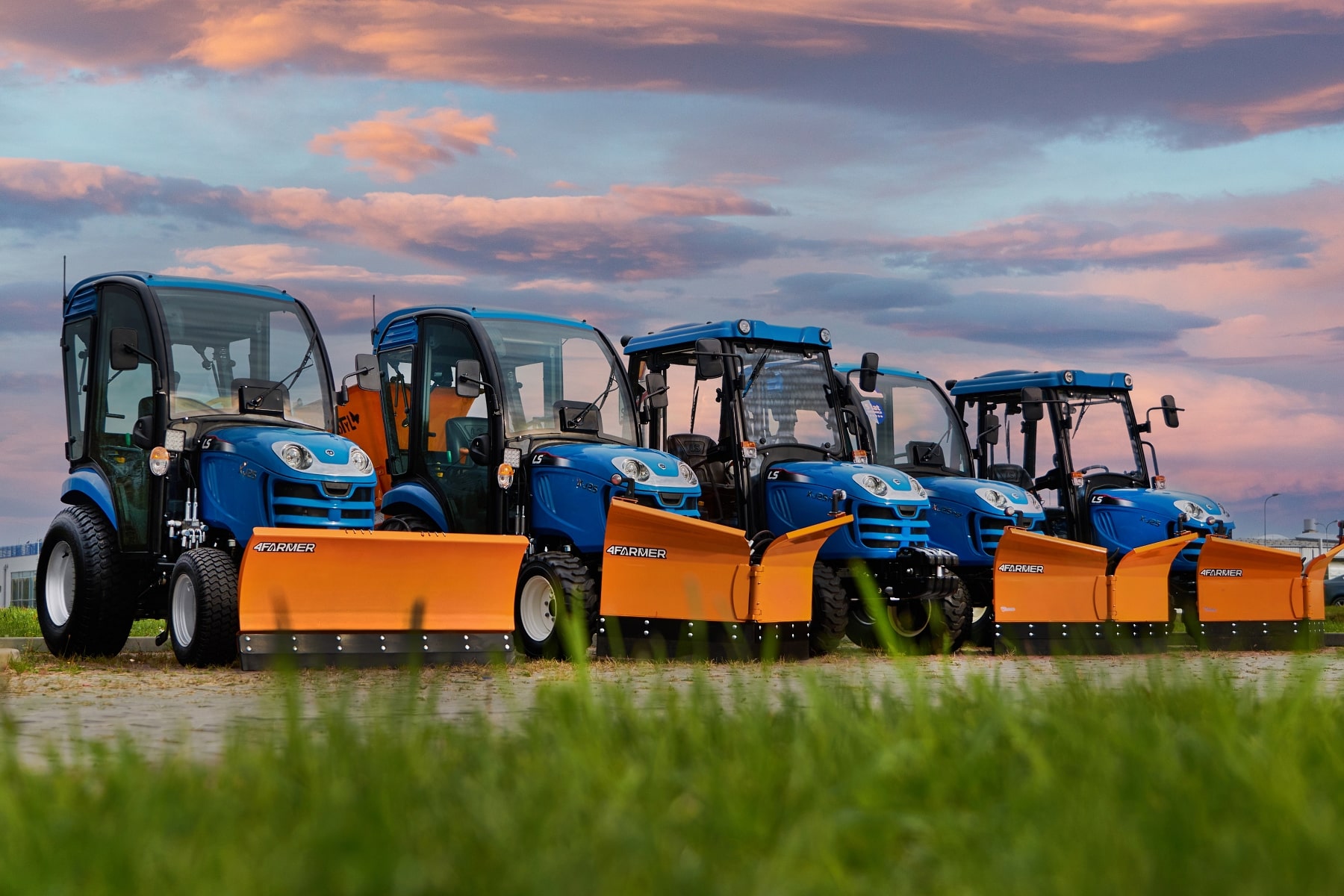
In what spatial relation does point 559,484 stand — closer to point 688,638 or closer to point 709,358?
point 688,638

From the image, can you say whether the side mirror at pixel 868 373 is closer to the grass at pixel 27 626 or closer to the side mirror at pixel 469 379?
the side mirror at pixel 469 379

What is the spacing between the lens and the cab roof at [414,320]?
1408cm

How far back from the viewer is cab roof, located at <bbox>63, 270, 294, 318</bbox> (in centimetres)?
1280

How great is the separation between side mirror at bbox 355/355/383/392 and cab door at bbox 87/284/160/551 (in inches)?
64.8

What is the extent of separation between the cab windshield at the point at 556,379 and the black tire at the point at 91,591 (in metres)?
3.58

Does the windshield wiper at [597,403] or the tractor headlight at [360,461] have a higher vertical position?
the windshield wiper at [597,403]

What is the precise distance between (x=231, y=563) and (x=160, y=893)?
28.2ft

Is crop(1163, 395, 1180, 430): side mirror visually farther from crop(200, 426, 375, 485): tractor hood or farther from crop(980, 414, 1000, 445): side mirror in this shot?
crop(200, 426, 375, 485): tractor hood

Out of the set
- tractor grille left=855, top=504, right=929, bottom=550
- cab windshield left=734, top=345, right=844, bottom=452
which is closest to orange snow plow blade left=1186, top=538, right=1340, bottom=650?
tractor grille left=855, top=504, right=929, bottom=550

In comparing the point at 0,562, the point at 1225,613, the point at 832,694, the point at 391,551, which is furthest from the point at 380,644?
the point at 0,562

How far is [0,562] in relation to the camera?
42625 mm

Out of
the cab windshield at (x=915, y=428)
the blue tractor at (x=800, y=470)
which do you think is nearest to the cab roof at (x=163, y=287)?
the blue tractor at (x=800, y=470)

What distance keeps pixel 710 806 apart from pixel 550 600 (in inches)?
376

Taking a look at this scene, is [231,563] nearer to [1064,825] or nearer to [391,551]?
[391,551]
